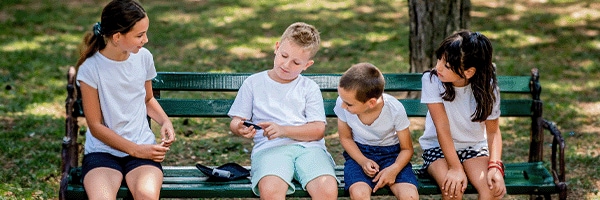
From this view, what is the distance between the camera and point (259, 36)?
32.3 ft

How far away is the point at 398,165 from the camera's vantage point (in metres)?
3.97

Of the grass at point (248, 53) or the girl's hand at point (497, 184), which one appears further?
the grass at point (248, 53)

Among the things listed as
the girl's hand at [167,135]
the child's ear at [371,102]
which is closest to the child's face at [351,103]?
the child's ear at [371,102]

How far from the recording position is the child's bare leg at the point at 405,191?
3.86m

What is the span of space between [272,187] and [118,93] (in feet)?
3.14

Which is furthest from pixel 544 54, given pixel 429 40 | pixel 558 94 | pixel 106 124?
pixel 106 124

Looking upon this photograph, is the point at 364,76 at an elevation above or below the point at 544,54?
above

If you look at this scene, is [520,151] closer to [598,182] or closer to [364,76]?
[598,182]

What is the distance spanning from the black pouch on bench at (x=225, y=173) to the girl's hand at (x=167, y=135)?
0.20m

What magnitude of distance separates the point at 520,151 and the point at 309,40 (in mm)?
2698

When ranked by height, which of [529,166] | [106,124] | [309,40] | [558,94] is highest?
[309,40]

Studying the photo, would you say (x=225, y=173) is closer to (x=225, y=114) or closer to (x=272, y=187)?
(x=272, y=187)

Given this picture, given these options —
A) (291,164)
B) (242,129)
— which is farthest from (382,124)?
(242,129)

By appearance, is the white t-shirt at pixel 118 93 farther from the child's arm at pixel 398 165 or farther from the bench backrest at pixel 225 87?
the child's arm at pixel 398 165
